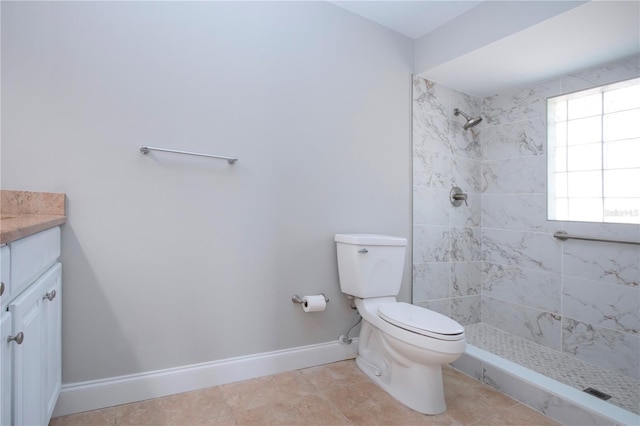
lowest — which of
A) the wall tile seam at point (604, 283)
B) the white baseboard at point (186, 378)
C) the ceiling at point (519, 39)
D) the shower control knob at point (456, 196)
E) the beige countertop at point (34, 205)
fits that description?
the white baseboard at point (186, 378)

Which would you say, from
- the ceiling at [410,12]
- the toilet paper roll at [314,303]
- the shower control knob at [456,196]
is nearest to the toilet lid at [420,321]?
the toilet paper roll at [314,303]

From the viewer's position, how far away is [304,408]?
149 cm

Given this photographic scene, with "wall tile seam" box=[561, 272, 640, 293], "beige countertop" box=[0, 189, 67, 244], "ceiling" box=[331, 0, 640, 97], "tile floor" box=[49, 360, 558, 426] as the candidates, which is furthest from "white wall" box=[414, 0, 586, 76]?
"beige countertop" box=[0, 189, 67, 244]

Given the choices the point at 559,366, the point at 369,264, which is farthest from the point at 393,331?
the point at 559,366

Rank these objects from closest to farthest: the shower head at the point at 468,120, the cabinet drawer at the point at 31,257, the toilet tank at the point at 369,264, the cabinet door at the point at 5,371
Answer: the cabinet door at the point at 5,371
the cabinet drawer at the point at 31,257
the toilet tank at the point at 369,264
the shower head at the point at 468,120

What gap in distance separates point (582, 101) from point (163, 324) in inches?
116

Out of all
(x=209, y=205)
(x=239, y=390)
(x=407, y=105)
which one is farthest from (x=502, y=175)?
(x=239, y=390)

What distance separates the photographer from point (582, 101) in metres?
2.19

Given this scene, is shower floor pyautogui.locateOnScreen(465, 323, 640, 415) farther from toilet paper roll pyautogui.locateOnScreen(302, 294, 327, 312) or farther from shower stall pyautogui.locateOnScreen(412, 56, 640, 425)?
toilet paper roll pyautogui.locateOnScreen(302, 294, 327, 312)

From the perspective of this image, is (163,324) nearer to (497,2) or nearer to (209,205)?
(209,205)

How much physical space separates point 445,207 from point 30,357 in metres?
2.43

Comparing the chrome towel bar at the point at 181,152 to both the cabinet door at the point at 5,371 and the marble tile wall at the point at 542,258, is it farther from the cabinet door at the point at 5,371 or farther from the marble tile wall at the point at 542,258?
the marble tile wall at the point at 542,258

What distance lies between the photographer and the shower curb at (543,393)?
1.33 meters

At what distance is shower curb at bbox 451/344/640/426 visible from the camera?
1333 mm
